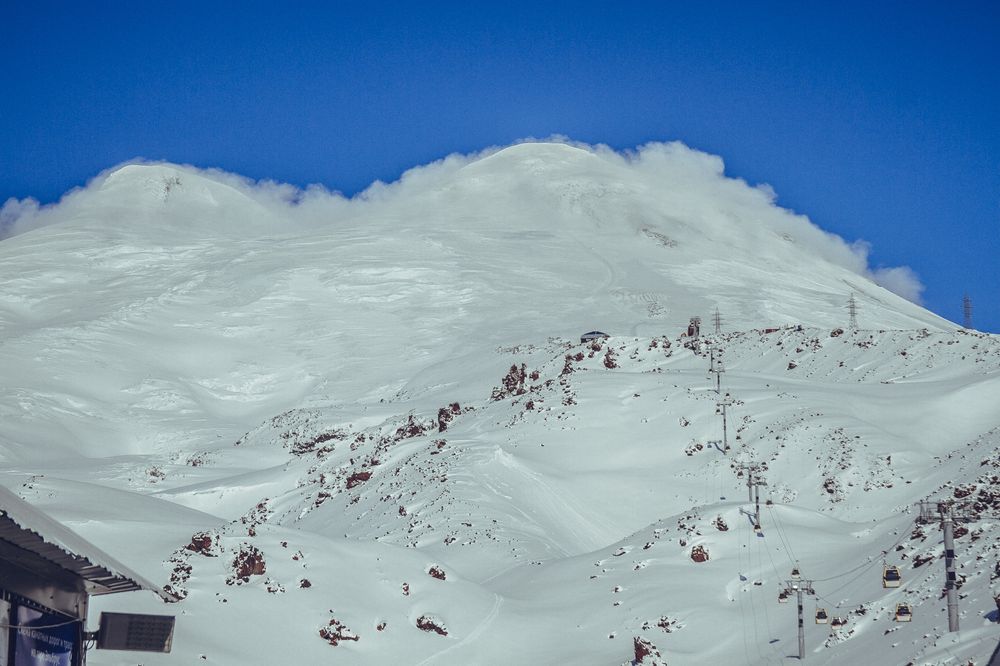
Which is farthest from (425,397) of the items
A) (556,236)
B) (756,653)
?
(556,236)

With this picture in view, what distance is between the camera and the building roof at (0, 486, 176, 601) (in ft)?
48.7

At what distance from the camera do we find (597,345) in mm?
76250

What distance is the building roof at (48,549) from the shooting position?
14.9 metres

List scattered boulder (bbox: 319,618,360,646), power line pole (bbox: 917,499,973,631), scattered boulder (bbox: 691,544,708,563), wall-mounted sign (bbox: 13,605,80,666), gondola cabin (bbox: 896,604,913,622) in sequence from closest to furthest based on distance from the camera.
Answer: wall-mounted sign (bbox: 13,605,80,666) < gondola cabin (bbox: 896,604,913,622) < power line pole (bbox: 917,499,973,631) < scattered boulder (bbox: 319,618,360,646) < scattered boulder (bbox: 691,544,708,563)

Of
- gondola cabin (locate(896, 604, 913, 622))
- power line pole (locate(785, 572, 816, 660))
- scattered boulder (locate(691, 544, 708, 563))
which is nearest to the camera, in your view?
gondola cabin (locate(896, 604, 913, 622))

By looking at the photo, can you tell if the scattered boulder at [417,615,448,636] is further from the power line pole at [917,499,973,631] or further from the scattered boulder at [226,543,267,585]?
the power line pole at [917,499,973,631]

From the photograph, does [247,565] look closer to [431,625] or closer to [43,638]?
[431,625]

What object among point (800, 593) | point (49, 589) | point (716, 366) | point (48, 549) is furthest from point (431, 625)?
point (716, 366)

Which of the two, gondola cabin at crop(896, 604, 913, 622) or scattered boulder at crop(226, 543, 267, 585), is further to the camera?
scattered boulder at crop(226, 543, 267, 585)

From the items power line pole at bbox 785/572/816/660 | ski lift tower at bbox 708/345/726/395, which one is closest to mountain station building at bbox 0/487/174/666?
power line pole at bbox 785/572/816/660

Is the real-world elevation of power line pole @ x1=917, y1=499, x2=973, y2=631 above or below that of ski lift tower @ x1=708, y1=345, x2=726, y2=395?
below

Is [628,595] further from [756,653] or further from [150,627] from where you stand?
[150,627]

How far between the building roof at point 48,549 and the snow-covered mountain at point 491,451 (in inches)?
239

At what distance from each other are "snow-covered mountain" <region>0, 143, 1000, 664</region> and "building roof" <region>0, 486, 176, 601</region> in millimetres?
6073
